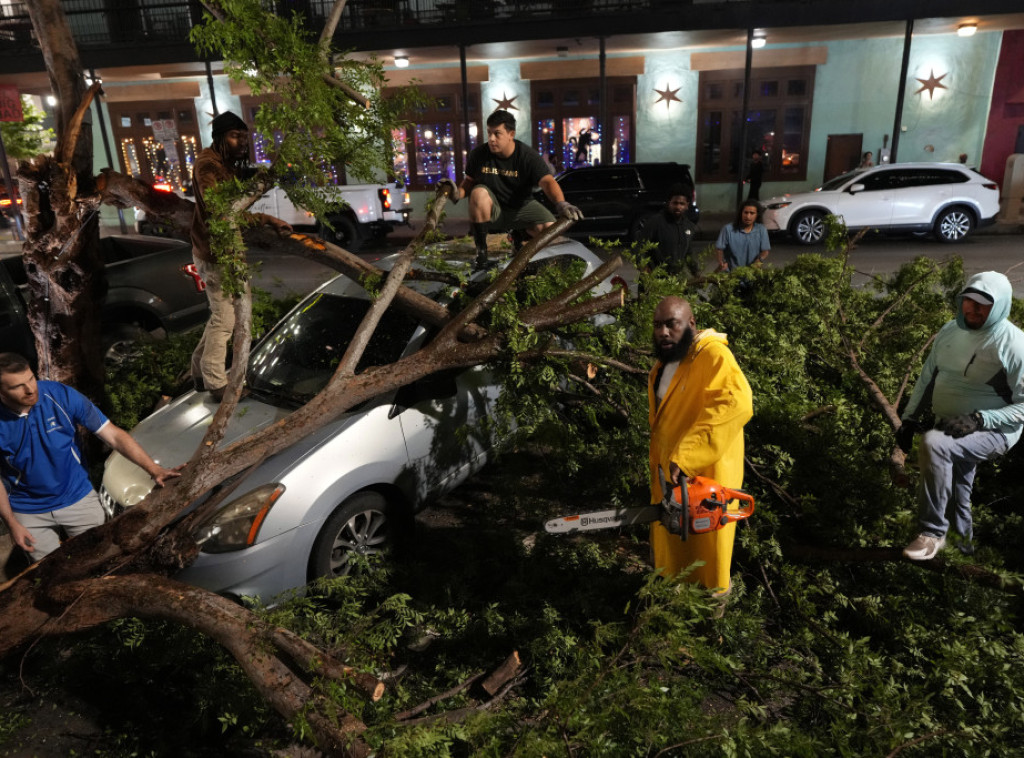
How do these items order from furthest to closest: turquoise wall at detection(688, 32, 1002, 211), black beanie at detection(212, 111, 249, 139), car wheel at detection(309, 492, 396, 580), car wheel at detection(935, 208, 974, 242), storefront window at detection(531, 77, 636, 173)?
storefront window at detection(531, 77, 636, 173), turquoise wall at detection(688, 32, 1002, 211), car wheel at detection(935, 208, 974, 242), black beanie at detection(212, 111, 249, 139), car wheel at detection(309, 492, 396, 580)

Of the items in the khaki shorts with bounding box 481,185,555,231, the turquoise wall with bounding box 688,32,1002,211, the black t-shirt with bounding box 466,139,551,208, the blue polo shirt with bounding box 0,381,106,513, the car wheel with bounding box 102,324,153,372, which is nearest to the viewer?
the blue polo shirt with bounding box 0,381,106,513

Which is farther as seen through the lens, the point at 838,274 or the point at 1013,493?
Answer: the point at 838,274

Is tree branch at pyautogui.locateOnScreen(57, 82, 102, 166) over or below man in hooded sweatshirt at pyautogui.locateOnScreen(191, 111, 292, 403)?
over

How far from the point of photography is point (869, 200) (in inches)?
557

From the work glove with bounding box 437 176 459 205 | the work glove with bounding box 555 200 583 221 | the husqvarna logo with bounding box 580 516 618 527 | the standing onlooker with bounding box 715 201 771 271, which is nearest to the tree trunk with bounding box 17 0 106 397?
the work glove with bounding box 437 176 459 205

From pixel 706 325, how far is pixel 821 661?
2779 mm

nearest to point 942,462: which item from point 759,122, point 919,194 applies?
point 919,194

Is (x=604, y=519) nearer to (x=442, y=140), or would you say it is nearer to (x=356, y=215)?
(x=356, y=215)

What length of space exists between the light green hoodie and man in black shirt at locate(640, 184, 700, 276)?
3.30 metres

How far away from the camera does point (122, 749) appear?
327 cm

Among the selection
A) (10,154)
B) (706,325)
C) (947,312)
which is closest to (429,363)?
(706,325)

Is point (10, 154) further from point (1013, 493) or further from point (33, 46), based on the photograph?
point (1013, 493)

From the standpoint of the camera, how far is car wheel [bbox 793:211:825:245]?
1452 centimetres

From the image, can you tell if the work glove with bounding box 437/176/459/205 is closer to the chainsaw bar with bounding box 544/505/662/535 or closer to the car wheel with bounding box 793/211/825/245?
the chainsaw bar with bounding box 544/505/662/535
